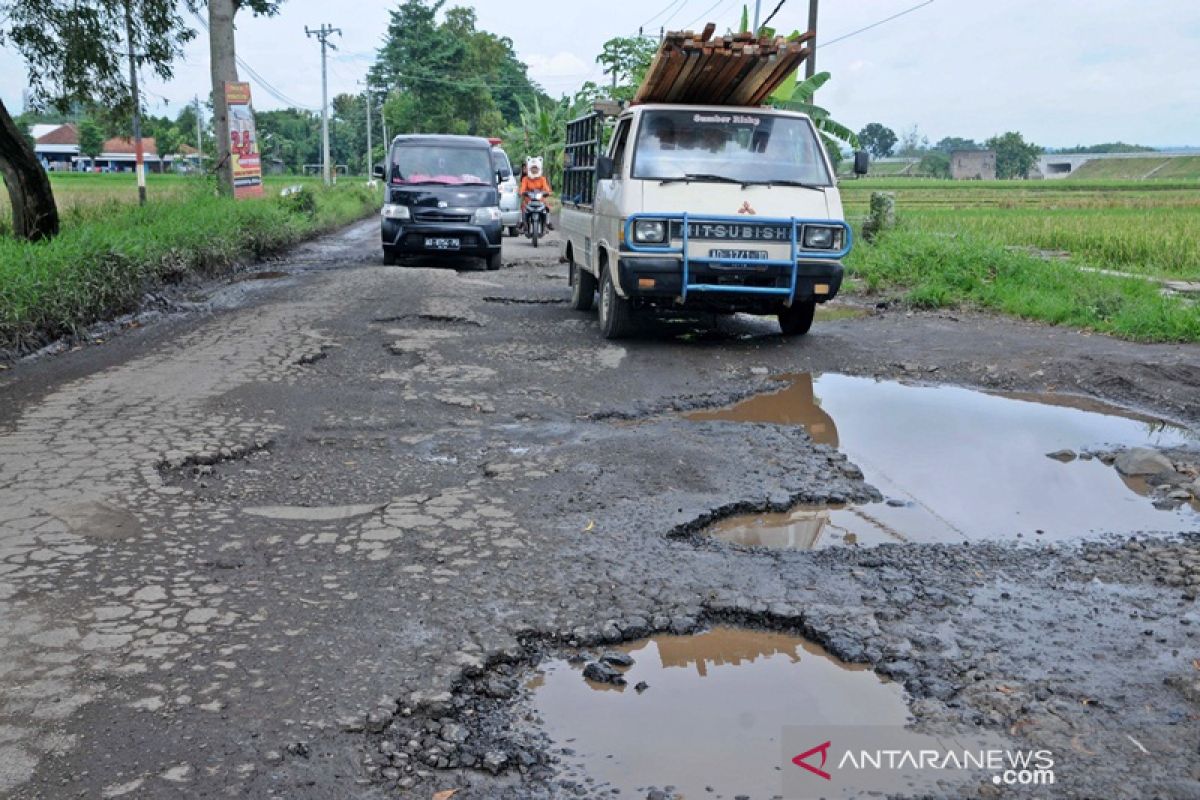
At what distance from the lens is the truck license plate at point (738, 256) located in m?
7.62

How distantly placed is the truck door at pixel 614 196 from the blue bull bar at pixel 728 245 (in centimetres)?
28

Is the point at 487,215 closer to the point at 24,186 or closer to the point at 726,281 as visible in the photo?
the point at 24,186

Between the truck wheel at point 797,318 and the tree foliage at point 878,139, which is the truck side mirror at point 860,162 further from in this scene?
the tree foliage at point 878,139

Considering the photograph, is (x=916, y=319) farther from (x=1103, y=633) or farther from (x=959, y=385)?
(x=1103, y=633)

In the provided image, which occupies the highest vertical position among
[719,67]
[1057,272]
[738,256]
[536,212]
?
[719,67]

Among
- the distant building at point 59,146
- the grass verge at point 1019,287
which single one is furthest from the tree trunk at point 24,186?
the distant building at point 59,146

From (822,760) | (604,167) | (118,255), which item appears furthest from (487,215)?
(822,760)

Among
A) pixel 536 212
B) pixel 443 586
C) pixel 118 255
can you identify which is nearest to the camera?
pixel 443 586

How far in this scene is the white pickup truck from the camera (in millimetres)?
7594

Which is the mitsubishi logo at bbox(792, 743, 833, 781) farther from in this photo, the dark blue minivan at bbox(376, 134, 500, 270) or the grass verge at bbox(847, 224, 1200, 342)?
the dark blue minivan at bbox(376, 134, 500, 270)

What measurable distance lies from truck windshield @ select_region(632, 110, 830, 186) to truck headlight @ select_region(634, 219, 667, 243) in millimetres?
539

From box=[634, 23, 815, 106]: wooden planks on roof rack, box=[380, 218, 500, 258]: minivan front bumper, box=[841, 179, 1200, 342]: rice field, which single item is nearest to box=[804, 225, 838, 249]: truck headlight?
box=[634, 23, 815, 106]: wooden planks on roof rack

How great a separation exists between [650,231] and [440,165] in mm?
7518

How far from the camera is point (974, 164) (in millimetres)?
87375
